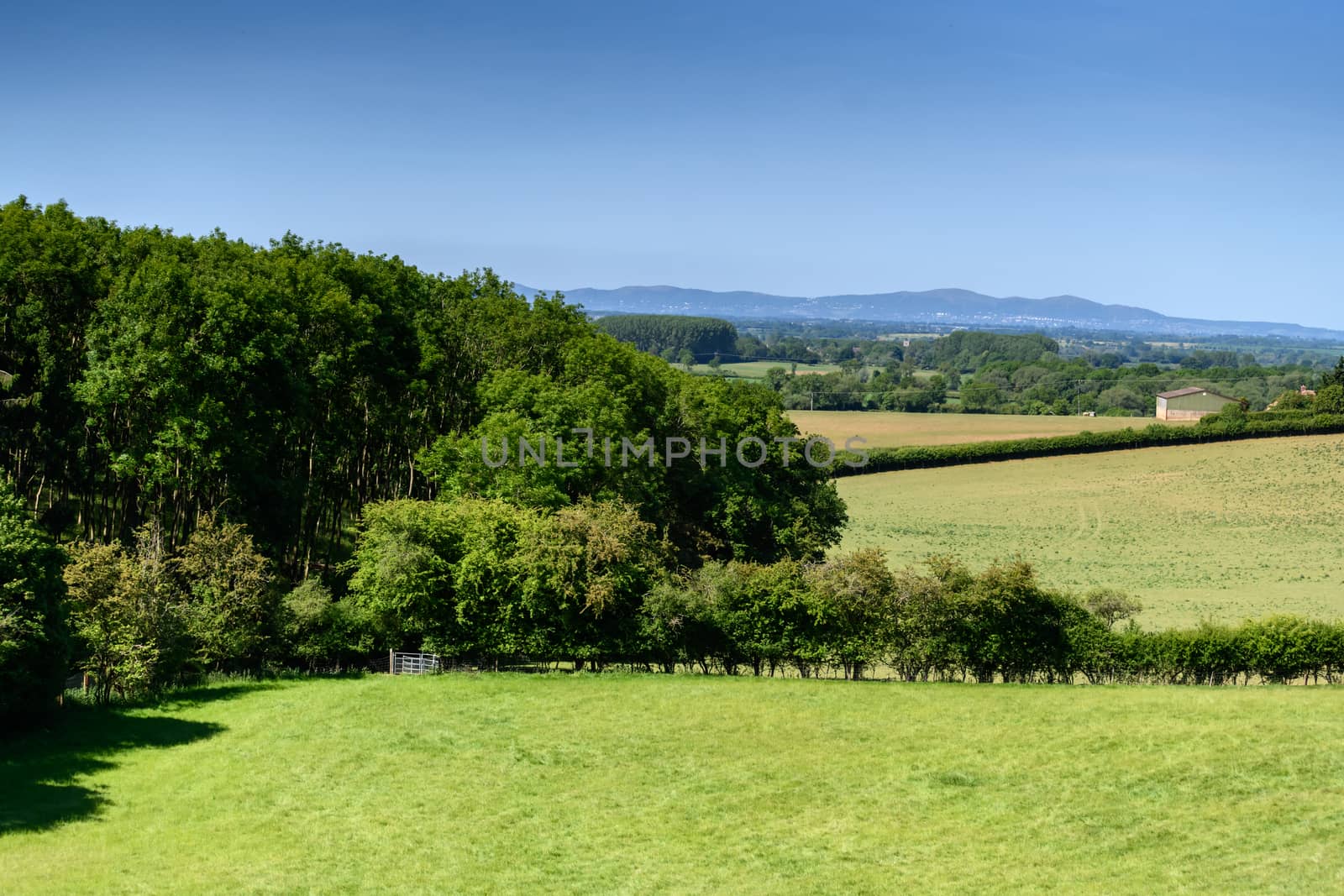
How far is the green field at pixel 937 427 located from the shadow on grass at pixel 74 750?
244 ft

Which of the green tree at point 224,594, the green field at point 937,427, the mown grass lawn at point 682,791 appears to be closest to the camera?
the mown grass lawn at point 682,791

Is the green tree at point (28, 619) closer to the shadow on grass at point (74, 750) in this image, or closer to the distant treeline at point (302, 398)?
the shadow on grass at point (74, 750)

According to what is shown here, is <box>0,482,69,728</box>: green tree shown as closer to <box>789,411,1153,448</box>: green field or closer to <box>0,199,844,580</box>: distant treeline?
<box>0,199,844,580</box>: distant treeline

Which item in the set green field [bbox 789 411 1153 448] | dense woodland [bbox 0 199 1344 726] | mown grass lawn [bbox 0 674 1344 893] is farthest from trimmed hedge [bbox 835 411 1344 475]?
mown grass lawn [bbox 0 674 1344 893]

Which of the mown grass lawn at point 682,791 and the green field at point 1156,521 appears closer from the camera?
the mown grass lawn at point 682,791

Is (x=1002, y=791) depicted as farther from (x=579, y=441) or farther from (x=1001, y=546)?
(x=1001, y=546)

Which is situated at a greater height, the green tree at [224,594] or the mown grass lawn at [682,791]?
the green tree at [224,594]

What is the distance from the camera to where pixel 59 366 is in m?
35.9

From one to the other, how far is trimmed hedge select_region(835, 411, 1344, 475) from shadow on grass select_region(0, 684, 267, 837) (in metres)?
70.2

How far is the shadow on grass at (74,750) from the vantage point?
23422mm

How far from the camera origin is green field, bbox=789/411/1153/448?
104 m

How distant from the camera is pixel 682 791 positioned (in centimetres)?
2556

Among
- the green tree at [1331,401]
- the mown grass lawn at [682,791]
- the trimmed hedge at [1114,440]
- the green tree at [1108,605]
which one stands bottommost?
the mown grass lawn at [682,791]

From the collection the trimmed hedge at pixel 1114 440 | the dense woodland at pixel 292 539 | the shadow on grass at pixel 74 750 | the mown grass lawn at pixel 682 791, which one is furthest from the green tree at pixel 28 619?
the trimmed hedge at pixel 1114 440
